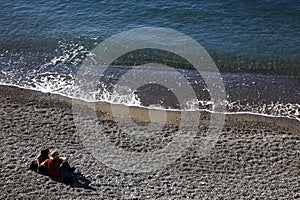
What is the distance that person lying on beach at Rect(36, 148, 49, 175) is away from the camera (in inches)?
753

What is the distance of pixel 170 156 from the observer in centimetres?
2059

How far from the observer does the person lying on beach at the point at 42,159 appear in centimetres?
1912

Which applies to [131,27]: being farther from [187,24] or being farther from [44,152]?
[44,152]

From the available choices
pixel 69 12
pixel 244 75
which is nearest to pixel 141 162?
pixel 244 75

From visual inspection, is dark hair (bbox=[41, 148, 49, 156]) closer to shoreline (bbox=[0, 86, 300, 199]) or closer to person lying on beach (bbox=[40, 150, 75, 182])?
person lying on beach (bbox=[40, 150, 75, 182])

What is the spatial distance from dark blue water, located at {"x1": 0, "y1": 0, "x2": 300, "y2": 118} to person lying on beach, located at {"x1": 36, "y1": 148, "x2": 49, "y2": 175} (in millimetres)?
7248

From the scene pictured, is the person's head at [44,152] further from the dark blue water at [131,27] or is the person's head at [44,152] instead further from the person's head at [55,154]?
the dark blue water at [131,27]

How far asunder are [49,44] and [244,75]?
11.7 m

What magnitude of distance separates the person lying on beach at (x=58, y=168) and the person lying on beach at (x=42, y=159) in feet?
0.47

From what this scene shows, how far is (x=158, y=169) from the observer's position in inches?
777

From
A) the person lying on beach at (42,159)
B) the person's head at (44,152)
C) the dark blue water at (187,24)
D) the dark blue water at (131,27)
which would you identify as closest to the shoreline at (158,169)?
the person lying on beach at (42,159)

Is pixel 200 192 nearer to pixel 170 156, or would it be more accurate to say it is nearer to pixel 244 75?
pixel 170 156

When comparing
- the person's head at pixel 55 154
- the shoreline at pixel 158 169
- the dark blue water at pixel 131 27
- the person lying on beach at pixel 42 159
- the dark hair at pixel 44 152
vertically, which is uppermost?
the dark blue water at pixel 131 27

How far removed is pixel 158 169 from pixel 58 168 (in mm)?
3684
